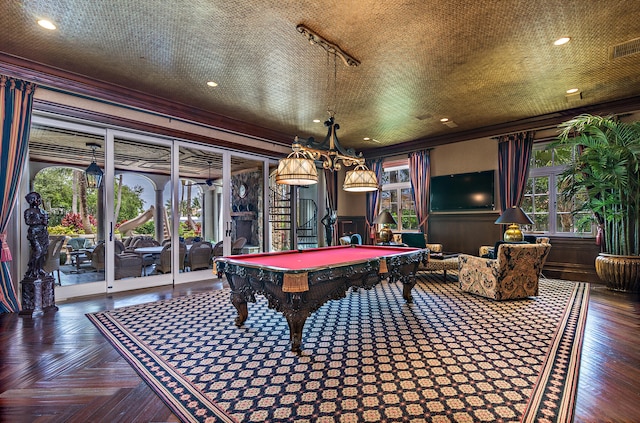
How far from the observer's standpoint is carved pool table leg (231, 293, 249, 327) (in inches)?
129

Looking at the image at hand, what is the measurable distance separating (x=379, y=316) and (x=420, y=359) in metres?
1.12

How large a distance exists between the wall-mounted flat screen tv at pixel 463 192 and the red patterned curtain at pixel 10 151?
23.7ft

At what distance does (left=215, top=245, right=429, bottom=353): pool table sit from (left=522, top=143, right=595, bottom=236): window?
4.14m

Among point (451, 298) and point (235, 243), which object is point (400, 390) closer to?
point (451, 298)

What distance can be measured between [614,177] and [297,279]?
16.7 feet

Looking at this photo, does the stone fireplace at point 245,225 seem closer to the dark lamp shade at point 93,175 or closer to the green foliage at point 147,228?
the green foliage at point 147,228

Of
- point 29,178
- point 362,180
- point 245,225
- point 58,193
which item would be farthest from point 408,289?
point 29,178

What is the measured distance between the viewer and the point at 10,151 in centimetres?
380

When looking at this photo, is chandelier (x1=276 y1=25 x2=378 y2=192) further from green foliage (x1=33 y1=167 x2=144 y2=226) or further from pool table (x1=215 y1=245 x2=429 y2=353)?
green foliage (x1=33 y1=167 x2=144 y2=226)

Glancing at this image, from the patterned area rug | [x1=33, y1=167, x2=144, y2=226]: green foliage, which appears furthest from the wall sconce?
the patterned area rug

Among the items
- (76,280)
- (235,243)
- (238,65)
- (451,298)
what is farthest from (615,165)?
(76,280)

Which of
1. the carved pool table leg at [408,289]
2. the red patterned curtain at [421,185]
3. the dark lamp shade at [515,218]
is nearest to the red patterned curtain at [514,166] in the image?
the dark lamp shade at [515,218]

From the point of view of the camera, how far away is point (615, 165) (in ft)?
15.0

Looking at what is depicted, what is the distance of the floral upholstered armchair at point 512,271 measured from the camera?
4.20 metres
